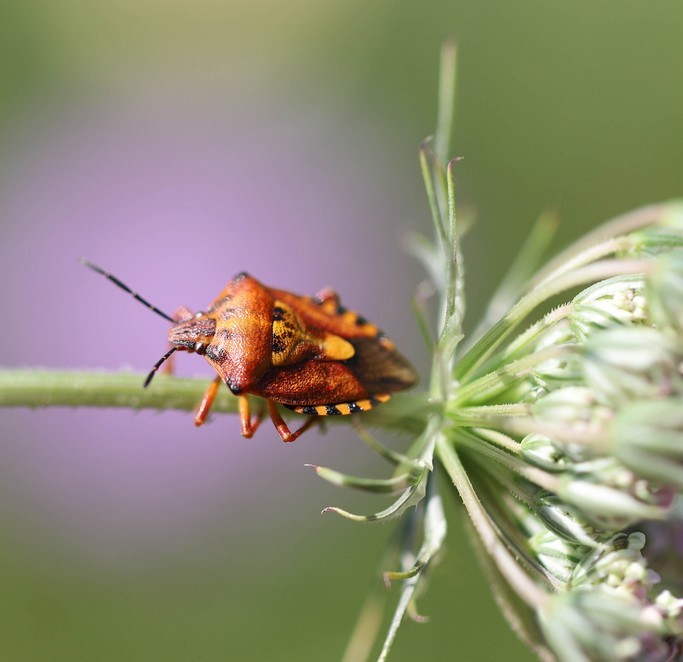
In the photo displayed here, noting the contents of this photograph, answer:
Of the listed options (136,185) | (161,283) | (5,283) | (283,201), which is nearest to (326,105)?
(283,201)

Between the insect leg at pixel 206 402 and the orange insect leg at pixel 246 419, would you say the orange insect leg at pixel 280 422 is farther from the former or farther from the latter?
the insect leg at pixel 206 402

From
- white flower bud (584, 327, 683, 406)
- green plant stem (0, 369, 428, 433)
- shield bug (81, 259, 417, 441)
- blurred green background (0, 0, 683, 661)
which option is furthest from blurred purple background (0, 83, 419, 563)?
white flower bud (584, 327, 683, 406)

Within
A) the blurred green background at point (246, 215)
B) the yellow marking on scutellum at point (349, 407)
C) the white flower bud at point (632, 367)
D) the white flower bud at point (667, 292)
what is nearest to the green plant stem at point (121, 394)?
the yellow marking on scutellum at point (349, 407)

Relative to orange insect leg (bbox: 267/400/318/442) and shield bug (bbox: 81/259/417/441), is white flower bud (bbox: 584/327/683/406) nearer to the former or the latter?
shield bug (bbox: 81/259/417/441)

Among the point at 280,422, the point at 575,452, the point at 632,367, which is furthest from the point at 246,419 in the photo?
the point at 632,367

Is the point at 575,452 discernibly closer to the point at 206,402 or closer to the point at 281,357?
the point at 281,357

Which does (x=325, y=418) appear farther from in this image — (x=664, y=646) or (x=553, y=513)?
(x=664, y=646)

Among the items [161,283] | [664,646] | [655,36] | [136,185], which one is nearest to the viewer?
[664,646]
